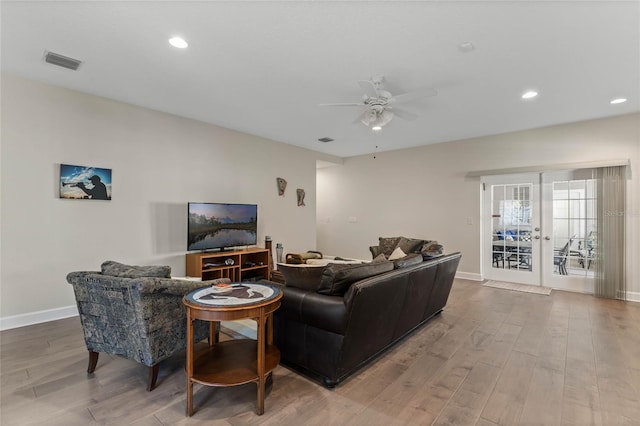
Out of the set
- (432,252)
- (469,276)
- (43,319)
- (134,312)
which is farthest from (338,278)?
(469,276)

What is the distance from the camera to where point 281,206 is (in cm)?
633

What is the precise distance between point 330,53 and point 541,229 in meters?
4.87

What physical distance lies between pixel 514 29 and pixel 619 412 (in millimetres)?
2861

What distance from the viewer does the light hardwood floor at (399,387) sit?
1.88m

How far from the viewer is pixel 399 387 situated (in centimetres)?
221

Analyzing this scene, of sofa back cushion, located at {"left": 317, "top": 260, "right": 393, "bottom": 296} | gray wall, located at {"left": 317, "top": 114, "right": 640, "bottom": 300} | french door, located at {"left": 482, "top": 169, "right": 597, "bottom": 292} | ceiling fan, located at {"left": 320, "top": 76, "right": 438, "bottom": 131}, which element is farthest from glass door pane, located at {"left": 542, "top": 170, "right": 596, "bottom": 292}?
sofa back cushion, located at {"left": 317, "top": 260, "right": 393, "bottom": 296}

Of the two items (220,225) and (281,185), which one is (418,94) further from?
(281,185)

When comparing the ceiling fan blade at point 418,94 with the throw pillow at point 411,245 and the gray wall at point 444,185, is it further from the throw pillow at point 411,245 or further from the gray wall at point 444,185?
the gray wall at point 444,185

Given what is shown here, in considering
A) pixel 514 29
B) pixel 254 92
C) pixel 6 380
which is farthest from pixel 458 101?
pixel 6 380

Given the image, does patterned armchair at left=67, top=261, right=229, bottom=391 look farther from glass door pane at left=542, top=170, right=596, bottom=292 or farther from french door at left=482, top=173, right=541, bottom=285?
glass door pane at left=542, top=170, right=596, bottom=292

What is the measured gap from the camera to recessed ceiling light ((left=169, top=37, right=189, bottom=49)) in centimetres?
258

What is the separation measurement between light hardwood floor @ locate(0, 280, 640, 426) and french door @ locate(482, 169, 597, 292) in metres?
1.92

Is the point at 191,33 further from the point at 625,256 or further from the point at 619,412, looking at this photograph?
the point at 625,256

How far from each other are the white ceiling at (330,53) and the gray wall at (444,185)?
62 centimetres
